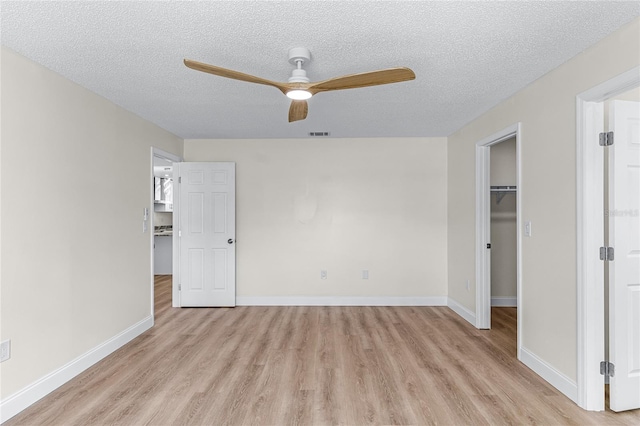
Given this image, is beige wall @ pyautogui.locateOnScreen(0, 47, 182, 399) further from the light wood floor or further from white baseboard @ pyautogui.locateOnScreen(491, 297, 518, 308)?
white baseboard @ pyautogui.locateOnScreen(491, 297, 518, 308)

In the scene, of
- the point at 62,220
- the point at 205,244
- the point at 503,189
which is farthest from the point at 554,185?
the point at 205,244

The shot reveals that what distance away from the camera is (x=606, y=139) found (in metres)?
2.28

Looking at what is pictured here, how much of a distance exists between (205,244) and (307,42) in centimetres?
349


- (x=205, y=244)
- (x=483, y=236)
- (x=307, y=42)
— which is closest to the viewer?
(x=307, y=42)

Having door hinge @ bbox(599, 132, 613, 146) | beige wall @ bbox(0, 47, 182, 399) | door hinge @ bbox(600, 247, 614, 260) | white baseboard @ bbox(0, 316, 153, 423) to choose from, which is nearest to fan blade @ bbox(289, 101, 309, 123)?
beige wall @ bbox(0, 47, 182, 399)

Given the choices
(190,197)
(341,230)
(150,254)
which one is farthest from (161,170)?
(341,230)

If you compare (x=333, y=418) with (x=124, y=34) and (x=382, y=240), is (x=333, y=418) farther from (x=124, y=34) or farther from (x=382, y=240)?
→ (x=382, y=240)

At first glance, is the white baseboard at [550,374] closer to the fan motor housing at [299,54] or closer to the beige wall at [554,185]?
the beige wall at [554,185]

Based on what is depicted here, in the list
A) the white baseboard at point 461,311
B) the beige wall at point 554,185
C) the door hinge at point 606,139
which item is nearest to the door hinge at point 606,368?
the beige wall at point 554,185

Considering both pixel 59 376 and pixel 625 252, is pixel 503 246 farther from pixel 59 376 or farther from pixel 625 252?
pixel 59 376

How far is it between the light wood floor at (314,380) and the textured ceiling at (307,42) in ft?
7.92

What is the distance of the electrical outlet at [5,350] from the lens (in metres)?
2.16

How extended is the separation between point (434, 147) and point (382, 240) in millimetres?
1573

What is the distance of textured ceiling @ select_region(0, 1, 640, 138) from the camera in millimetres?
1807
